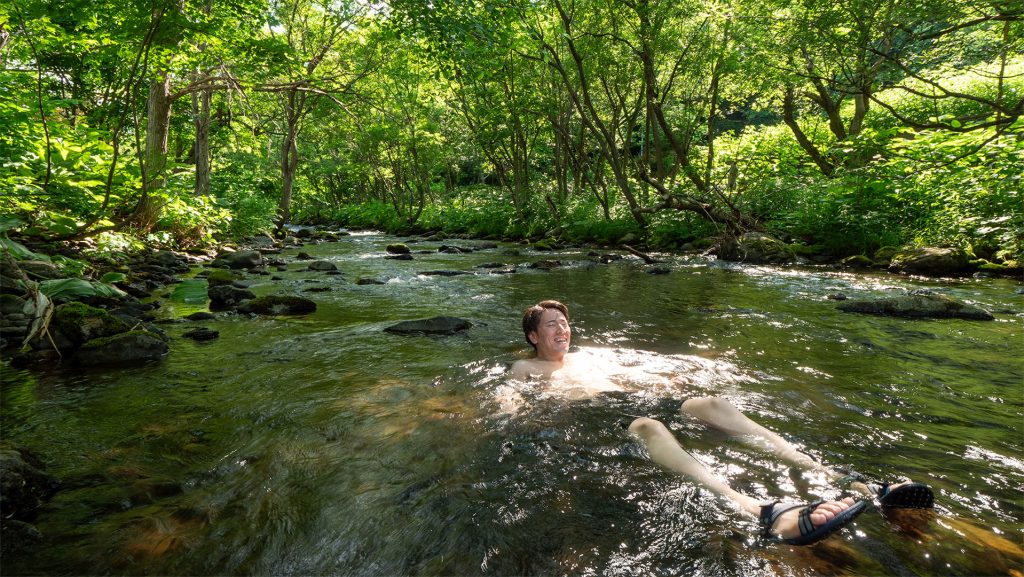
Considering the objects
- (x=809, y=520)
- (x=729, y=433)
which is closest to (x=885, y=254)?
(x=729, y=433)

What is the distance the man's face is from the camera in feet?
15.5

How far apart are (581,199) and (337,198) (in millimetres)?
45881

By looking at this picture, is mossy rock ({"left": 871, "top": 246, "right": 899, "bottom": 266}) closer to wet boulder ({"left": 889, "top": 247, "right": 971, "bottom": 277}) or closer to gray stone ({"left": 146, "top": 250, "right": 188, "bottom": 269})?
wet boulder ({"left": 889, "top": 247, "right": 971, "bottom": 277})

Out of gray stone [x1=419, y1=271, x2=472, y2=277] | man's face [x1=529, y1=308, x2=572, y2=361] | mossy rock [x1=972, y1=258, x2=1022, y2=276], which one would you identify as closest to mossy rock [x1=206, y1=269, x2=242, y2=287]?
gray stone [x1=419, y1=271, x2=472, y2=277]

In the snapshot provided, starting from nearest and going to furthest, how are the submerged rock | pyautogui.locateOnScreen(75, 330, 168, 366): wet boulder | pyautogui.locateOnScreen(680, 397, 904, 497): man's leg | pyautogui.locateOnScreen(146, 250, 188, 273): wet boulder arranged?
pyautogui.locateOnScreen(680, 397, 904, 497): man's leg
pyautogui.locateOnScreen(75, 330, 168, 366): wet boulder
the submerged rock
pyautogui.locateOnScreen(146, 250, 188, 273): wet boulder

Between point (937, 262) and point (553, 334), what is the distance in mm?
11143

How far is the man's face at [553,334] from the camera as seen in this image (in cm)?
471

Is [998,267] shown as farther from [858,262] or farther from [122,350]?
[122,350]

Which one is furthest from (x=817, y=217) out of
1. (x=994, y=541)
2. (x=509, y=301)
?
(x=994, y=541)

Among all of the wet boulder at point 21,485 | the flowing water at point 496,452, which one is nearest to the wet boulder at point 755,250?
the flowing water at point 496,452

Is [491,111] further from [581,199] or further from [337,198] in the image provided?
[337,198]

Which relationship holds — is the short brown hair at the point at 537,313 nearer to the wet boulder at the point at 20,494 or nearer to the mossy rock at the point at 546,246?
the wet boulder at the point at 20,494

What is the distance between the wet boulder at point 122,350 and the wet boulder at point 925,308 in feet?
31.4

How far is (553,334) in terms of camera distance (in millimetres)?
4719
